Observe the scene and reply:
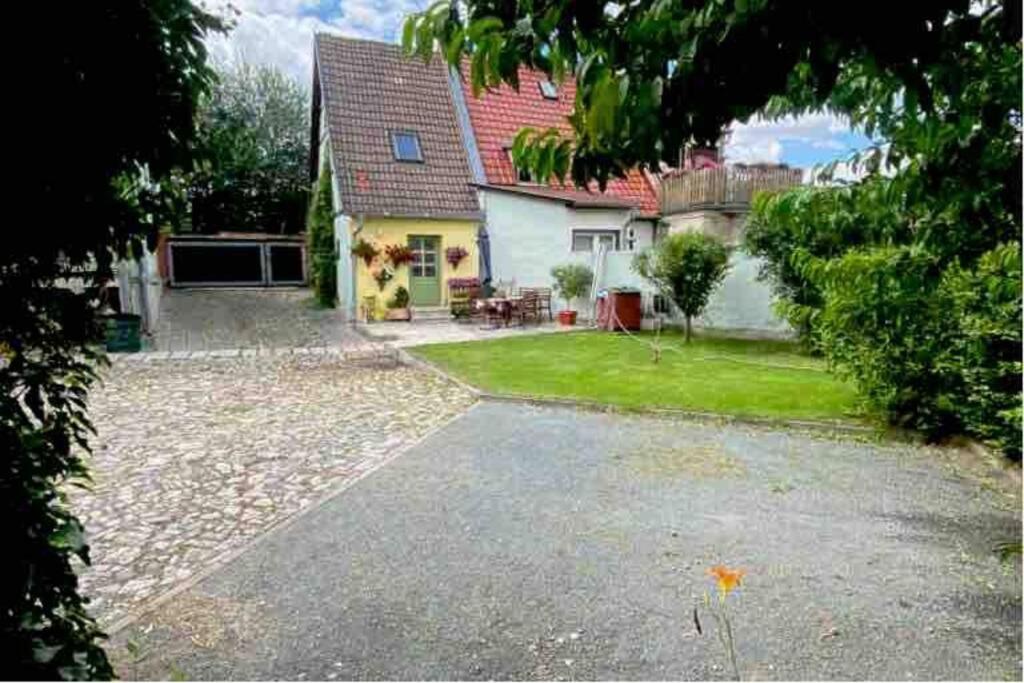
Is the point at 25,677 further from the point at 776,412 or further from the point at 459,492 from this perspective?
the point at 776,412

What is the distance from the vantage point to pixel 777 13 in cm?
139

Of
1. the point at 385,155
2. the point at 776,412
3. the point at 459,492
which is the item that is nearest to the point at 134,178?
the point at 459,492

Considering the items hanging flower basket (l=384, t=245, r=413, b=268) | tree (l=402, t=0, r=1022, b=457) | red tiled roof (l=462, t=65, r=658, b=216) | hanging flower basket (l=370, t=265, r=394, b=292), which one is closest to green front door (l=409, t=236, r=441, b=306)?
hanging flower basket (l=384, t=245, r=413, b=268)

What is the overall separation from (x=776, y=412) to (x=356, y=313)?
38.3 ft

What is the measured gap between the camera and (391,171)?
1750 cm

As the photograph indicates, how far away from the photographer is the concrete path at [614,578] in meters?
2.89

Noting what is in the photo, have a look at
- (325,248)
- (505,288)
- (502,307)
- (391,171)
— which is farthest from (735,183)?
(325,248)

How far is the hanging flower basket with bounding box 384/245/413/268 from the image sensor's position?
54.5 feet

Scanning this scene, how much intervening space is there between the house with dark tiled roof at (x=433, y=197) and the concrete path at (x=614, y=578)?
1133 cm

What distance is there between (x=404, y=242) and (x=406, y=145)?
3136 mm

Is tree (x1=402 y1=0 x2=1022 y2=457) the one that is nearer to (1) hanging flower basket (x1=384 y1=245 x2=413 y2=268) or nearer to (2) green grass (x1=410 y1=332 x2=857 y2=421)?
(2) green grass (x1=410 y1=332 x2=857 y2=421)

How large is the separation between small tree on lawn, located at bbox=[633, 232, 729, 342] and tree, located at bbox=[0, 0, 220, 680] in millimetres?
11446

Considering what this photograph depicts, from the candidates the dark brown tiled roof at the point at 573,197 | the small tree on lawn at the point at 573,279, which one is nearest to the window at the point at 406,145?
the dark brown tiled roof at the point at 573,197

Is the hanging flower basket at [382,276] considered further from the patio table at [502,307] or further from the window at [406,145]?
the window at [406,145]
